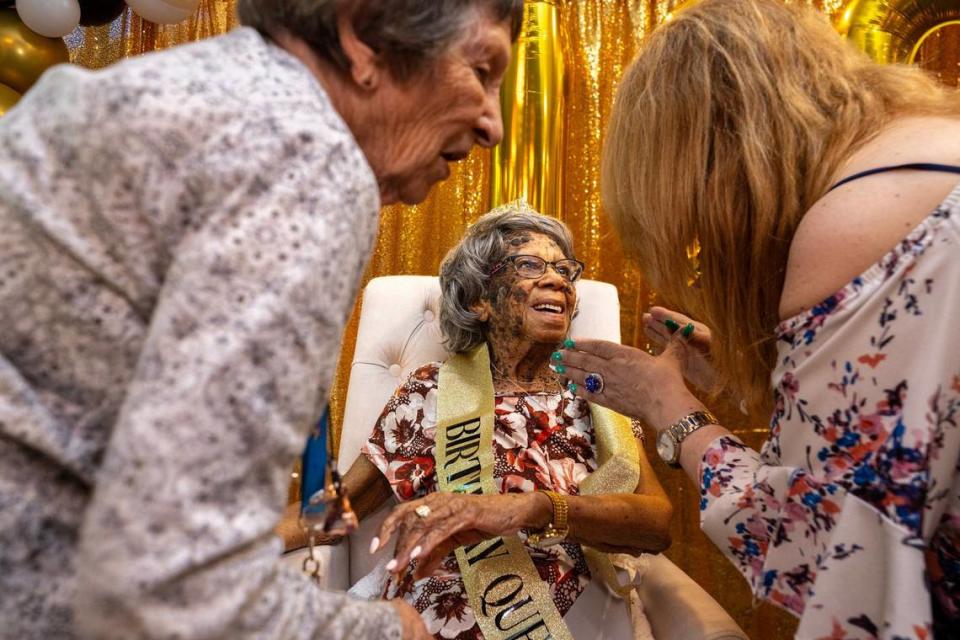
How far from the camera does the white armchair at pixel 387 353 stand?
1977mm

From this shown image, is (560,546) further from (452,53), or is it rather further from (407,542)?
(452,53)

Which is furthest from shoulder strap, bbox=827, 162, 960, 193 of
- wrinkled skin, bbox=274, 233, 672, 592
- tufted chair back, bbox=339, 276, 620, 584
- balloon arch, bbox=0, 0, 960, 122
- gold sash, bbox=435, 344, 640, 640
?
balloon arch, bbox=0, 0, 960, 122

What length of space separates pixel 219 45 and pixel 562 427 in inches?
56.8

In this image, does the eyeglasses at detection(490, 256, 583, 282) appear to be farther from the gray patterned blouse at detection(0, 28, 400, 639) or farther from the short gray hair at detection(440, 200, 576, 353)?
the gray patterned blouse at detection(0, 28, 400, 639)

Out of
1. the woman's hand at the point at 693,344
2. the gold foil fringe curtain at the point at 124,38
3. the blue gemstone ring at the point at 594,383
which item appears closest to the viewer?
the blue gemstone ring at the point at 594,383

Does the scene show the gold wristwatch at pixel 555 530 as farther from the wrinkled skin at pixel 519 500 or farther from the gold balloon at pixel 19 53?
the gold balloon at pixel 19 53

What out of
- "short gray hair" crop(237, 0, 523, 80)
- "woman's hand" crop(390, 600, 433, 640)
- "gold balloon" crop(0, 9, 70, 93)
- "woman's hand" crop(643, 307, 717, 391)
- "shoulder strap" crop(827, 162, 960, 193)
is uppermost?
"short gray hair" crop(237, 0, 523, 80)

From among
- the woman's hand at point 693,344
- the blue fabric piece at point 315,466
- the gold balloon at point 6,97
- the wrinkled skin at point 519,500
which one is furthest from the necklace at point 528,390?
the gold balloon at point 6,97

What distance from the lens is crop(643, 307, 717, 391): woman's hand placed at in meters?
1.54

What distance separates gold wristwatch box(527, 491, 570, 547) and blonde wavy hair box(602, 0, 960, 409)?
1.84ft

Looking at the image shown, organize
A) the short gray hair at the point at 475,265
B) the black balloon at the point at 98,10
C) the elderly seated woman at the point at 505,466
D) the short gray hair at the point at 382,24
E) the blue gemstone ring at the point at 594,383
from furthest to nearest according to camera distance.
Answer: the black balloon at the point at 98,10, the short gray hair at the point at 475,265, the elderly seated woman at the point at 505,466, the blue gemstone ring at the point at 594,383, the short gray hair at the point at 382,24

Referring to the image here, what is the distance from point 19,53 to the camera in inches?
100

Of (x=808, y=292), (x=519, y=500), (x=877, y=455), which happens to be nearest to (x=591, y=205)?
(x=519, y=500)

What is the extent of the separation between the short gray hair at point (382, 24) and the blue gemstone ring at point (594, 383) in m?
0.75
